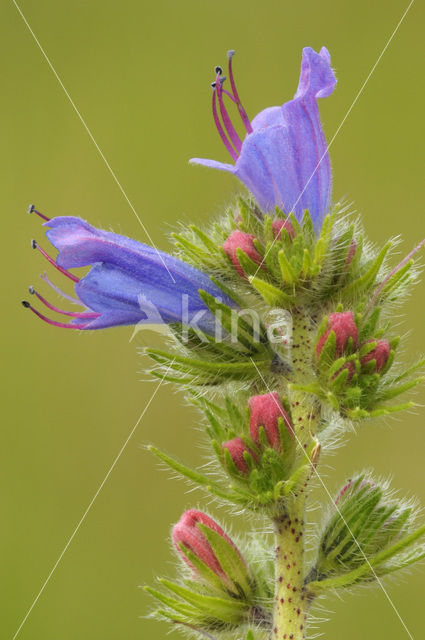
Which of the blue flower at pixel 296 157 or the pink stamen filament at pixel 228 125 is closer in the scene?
the blue flower at pixel 296 157

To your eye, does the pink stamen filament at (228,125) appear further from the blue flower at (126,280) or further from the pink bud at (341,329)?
the pink bud at (341,329)

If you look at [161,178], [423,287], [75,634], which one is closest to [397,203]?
[423,287]

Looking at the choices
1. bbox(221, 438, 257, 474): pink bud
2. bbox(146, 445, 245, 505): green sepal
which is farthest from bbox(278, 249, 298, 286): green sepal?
bbox(146, 445, 245, 505): green sepal

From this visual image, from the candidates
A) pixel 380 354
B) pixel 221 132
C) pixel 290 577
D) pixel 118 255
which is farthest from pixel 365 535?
pixel 221 132

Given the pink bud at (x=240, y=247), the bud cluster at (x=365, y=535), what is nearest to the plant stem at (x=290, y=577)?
the bud cluster at (x=365, y=535)

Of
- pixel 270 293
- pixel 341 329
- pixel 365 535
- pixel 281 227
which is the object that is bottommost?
pixel 365 535

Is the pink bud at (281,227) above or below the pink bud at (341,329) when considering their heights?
above

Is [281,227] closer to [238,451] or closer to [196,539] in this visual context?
[238,451]
